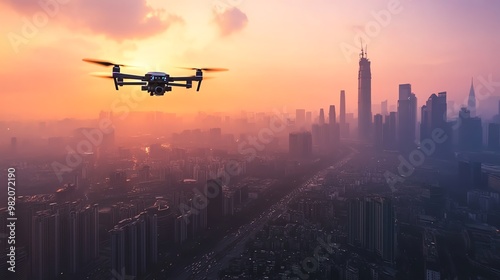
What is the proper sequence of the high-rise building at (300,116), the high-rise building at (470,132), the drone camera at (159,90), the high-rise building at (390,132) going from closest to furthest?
the drone camera at (159,90) → the high-rise building at (470,132) → the high-rise building at (390,132) → the high-rise building at (300,116)

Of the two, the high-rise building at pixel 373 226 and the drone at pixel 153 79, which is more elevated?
the drone at pixel 153 79

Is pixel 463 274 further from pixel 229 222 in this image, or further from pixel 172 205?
pixel 172 205

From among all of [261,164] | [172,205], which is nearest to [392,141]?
[261,164]

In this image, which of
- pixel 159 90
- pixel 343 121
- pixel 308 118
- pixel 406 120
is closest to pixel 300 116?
pixel 308 118

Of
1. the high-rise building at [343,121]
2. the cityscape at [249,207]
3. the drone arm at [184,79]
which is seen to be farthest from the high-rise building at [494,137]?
the drone arm at [184,79]

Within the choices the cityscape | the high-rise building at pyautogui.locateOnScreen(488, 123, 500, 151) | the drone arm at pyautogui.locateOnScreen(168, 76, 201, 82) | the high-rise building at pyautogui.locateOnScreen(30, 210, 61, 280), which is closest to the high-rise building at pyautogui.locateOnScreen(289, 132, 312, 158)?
the cityscape

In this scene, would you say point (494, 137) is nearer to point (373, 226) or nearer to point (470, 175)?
point (470, 175)

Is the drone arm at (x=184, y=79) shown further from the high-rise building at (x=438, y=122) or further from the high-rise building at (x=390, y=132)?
the high-rise building at (x=390, y=132)
